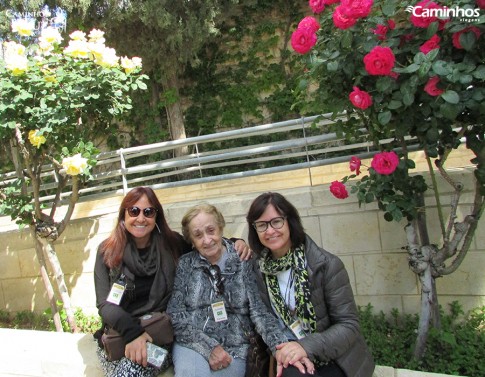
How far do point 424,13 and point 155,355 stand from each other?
2.34 meters

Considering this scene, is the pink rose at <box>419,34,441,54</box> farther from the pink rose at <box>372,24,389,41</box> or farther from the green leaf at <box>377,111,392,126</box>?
the green leaf at <box>377,111,392,126</box>

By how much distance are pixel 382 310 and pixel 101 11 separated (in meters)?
6.86

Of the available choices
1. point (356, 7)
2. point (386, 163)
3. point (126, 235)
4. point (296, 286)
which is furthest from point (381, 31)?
point (126, 235)

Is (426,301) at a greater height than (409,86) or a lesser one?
lesser

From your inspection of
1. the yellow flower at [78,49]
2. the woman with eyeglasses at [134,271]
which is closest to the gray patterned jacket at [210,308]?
the woman with eyeglasses at [134,271]

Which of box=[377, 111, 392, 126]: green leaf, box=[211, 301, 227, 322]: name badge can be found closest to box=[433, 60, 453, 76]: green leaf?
box=[377, 111, 392, 126]: green leaf

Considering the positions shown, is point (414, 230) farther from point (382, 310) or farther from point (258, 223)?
point (258, 223)

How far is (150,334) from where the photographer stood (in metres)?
2.37

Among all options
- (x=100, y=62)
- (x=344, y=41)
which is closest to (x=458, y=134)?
(x=344, y=41)

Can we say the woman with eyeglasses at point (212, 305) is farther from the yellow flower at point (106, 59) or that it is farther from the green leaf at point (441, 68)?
the yellow flower at point (106, 59)

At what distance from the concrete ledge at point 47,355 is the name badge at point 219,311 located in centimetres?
104

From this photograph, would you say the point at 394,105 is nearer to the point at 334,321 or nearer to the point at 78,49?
the point at 334,321

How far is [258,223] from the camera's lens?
7.34ft

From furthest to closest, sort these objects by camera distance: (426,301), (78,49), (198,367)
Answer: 1. (78,49)
2. (426,301)
3. (198,367)
